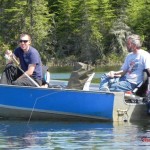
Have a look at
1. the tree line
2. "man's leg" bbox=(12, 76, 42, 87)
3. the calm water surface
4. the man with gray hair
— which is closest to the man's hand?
the man with gray hair

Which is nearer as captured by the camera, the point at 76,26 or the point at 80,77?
the point at 80,77

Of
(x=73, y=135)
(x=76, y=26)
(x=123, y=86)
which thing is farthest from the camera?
(x=76, y=26)

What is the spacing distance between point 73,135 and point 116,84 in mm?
2261

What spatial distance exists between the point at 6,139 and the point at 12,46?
5347cm

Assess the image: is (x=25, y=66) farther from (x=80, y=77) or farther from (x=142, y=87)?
(x=142, y=87)

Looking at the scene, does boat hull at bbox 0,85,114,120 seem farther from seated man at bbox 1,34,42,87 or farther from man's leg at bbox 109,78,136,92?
man's leg at bbox 109,78,136,92

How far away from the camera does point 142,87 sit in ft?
44.2

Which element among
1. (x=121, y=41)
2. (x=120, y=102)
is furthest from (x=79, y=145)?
(x=121, y=41)

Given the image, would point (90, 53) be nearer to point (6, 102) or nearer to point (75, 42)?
point (75, 42)

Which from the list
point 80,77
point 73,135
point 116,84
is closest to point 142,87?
point 116,84

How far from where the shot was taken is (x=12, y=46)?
64188 mm

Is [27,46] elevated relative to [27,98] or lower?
elevated

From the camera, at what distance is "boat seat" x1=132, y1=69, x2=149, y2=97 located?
13352mm

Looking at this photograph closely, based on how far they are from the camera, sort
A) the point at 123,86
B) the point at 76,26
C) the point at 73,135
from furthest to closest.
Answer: the point at 76,26
the point at 123,86
the point at 73,135
